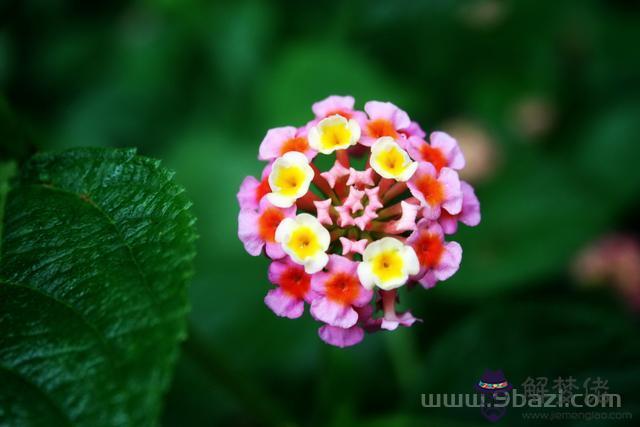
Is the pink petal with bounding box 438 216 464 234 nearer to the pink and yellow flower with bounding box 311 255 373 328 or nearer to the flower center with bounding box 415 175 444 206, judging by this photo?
the flower center with bounding box 415 175 444 206

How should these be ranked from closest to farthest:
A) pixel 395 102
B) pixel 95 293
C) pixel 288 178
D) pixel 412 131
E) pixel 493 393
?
pixel 95 293 < pixel 288 178 < pixel 412 131 < pixel 493 393 < pixel 395 102

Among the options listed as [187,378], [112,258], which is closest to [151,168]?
[112,258]

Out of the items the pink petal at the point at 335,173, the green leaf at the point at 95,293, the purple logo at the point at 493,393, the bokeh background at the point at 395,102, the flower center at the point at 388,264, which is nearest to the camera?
the green leaf at the point at 95,293

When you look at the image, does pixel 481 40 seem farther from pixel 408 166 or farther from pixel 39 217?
pixel 39 217

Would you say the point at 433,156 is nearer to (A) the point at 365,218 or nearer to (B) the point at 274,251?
(A) the point at 365,218

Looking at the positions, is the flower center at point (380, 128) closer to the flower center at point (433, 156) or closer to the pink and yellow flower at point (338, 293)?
the flower center at point (433, 156)

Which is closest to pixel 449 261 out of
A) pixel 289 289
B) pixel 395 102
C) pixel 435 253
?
pixel 435 253

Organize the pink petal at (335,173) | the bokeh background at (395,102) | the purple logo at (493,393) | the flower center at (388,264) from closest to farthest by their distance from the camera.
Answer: the flower center at (388,264) < the pink petal at (335,173) < the purple logo at (493,393) < the bokeh background at (395,102)

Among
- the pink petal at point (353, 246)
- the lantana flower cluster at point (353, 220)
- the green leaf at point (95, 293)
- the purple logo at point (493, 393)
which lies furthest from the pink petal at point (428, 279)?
the purple logo at point (493, 393)
